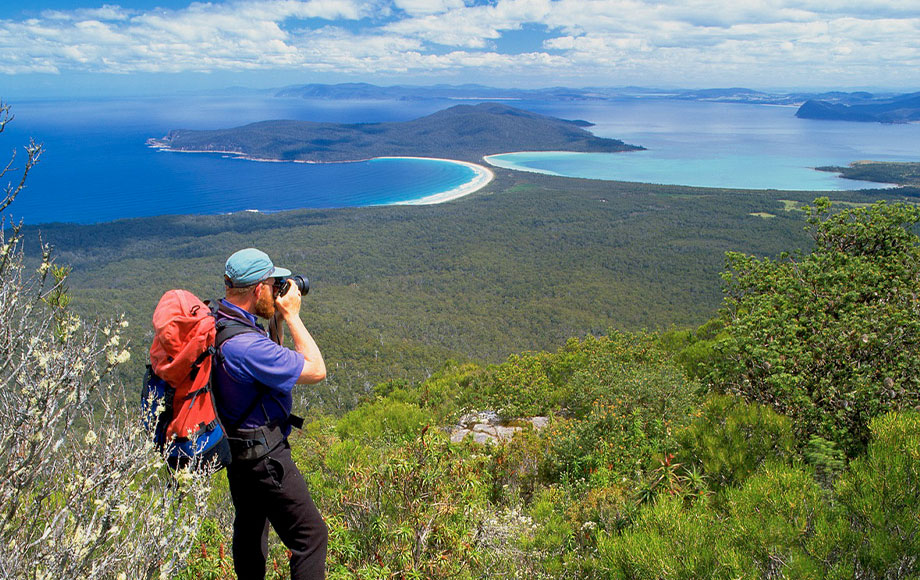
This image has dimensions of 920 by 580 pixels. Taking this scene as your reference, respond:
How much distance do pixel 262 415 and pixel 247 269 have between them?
61cm

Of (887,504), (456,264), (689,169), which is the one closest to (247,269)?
(887,504)

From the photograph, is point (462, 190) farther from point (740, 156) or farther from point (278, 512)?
point (278, 512)

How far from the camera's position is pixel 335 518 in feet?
8.73

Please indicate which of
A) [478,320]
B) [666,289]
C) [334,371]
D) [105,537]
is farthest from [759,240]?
[105,537]

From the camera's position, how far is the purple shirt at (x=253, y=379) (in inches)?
75.4

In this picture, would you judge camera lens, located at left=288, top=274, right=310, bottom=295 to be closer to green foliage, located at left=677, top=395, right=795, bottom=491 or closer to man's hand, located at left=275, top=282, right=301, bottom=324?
man's hand, located at left=275, top=282, right=301, bottom=324

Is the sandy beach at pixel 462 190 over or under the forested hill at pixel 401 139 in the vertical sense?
under

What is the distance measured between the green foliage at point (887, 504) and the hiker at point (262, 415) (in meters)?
1.99

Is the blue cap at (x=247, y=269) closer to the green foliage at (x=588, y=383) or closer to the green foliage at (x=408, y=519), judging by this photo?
the green foliage at (x=408, y=519)

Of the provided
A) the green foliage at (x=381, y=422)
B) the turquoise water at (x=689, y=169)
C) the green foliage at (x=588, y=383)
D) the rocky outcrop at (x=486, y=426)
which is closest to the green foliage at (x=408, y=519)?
the green foliage at (x=588, y=383)

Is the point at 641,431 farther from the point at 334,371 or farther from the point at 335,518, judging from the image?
the point at 334,371

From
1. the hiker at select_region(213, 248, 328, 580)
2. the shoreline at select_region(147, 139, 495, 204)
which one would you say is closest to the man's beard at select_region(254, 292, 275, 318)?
the hiker at select_region(213, 248, 328, 580)

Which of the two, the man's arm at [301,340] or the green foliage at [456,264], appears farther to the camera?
the green foliage at [456,264]

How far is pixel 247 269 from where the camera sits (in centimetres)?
211
